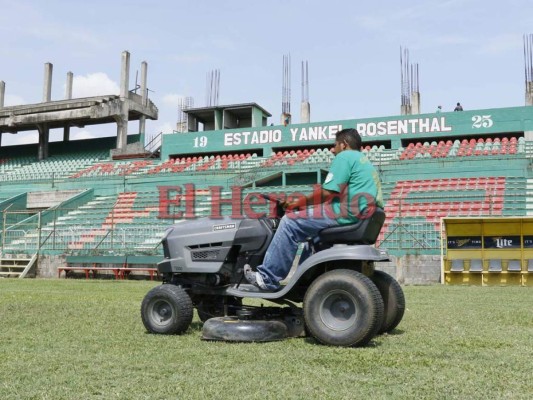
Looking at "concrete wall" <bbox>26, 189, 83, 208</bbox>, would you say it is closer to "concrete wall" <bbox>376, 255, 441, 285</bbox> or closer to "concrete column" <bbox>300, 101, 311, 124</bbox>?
"concrete column" <bbox>300, 101, 311, 124</bbox>

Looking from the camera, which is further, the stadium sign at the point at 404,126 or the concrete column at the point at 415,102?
the concrete column at the point at 415,102

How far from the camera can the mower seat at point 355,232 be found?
4.65m

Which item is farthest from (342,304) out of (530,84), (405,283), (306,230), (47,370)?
(530,84)

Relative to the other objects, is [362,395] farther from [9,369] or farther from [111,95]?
[111,95]

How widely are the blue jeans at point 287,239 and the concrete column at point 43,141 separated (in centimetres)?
3418


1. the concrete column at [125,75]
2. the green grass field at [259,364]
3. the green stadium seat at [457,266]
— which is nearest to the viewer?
the green grass field at [259,364]

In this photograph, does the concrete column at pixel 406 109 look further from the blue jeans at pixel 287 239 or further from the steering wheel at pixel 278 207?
the blue jeans at pixel 287 239

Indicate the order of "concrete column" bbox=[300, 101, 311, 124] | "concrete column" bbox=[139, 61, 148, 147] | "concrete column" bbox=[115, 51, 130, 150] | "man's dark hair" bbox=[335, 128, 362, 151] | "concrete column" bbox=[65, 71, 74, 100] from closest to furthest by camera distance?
1. "man's dark hair" bbox=[335, 128, 362, 151]
2. "concrete column" bbox=[300, 101, 311, 124]
3. "concrete column" bbox=[115, 51, 130, 150]
4. "concrete column" bbox=[139, 61, 148, 147]
5. "concrete column" bbox=[65, 71, 74, 100]

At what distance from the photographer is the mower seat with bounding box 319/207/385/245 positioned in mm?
4648

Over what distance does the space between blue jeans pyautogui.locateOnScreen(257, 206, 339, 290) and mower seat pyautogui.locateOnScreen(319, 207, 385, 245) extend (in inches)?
2.3

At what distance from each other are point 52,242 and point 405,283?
12223mm

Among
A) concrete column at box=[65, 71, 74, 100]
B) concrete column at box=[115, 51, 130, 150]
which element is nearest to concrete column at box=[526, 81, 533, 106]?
concrete column at box=[115, 51, 130, 150]

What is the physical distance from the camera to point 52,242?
800 inches

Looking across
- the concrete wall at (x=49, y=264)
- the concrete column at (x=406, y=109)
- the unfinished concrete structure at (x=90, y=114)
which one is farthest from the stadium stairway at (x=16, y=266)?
the concrete column at (x=406, y=109)
